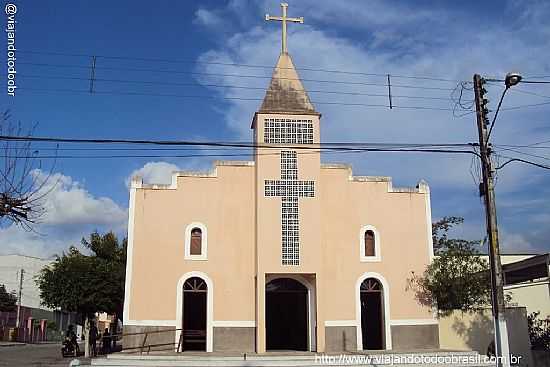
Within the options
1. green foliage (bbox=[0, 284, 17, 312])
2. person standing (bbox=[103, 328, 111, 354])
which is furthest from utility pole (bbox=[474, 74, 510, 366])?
green foliage (bbox=[0, 284, 17, 312])

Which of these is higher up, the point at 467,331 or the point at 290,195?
the point at 290,195

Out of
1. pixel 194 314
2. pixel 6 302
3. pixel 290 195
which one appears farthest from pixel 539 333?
pixel 6 302

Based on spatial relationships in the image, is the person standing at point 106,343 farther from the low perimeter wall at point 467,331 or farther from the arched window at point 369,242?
the low perimeter wall at point 467,331

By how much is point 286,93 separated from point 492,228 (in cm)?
1177

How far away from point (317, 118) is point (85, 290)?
12.2m

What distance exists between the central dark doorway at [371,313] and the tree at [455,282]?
54.3 inches

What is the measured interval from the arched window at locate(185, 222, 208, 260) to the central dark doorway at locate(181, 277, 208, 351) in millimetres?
871

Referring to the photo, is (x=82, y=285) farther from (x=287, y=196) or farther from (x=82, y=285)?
(x=287, y=196)

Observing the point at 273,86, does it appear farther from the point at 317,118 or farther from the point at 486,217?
the point at 486,217

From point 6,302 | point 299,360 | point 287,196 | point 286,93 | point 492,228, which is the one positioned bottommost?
point 299,360

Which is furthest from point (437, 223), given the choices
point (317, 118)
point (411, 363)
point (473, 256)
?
point (411, 363)

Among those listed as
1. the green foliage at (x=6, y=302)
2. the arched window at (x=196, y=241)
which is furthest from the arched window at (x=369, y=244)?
the green foliage at (x=6, y=302)

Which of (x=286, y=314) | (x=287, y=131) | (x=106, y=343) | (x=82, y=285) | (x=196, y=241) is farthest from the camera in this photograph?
(x=106, y=343)

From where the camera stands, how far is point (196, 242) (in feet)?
74.6
